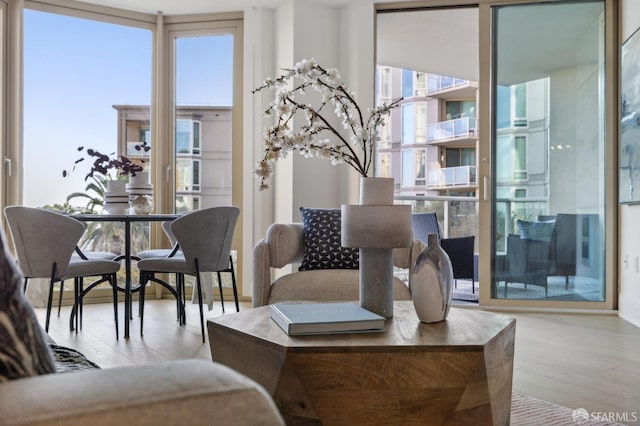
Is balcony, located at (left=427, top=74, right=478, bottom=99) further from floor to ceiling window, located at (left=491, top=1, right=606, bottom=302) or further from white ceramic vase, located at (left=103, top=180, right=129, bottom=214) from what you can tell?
white ceramic vase, located at (left=103, top=180, right=129, bottom=214)

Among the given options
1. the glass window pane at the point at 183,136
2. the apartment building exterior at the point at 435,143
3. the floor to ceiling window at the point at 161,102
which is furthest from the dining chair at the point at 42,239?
the apartment building exterior at the point at 435,143

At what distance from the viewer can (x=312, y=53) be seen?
4.91m

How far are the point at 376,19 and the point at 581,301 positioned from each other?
112 inches

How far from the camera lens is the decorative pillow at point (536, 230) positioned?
15.2 ft

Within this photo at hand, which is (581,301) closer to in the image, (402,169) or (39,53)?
(39,53)

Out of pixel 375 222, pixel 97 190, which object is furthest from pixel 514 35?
pixel 97 190

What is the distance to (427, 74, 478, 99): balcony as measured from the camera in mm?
9422

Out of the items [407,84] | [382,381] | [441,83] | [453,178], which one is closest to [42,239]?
[382,381]

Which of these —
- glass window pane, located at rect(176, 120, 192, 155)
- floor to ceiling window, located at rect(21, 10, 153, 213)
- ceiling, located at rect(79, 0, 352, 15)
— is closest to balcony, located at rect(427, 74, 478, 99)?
ceiling, located at rect(79, 0, 352, 15)

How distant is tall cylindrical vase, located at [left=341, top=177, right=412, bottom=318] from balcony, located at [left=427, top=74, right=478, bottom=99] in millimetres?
7822

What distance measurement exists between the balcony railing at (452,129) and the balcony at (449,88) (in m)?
0.46

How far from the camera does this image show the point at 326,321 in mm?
1680

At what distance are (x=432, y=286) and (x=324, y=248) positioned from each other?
151cm

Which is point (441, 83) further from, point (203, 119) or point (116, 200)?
point (116, 200)
